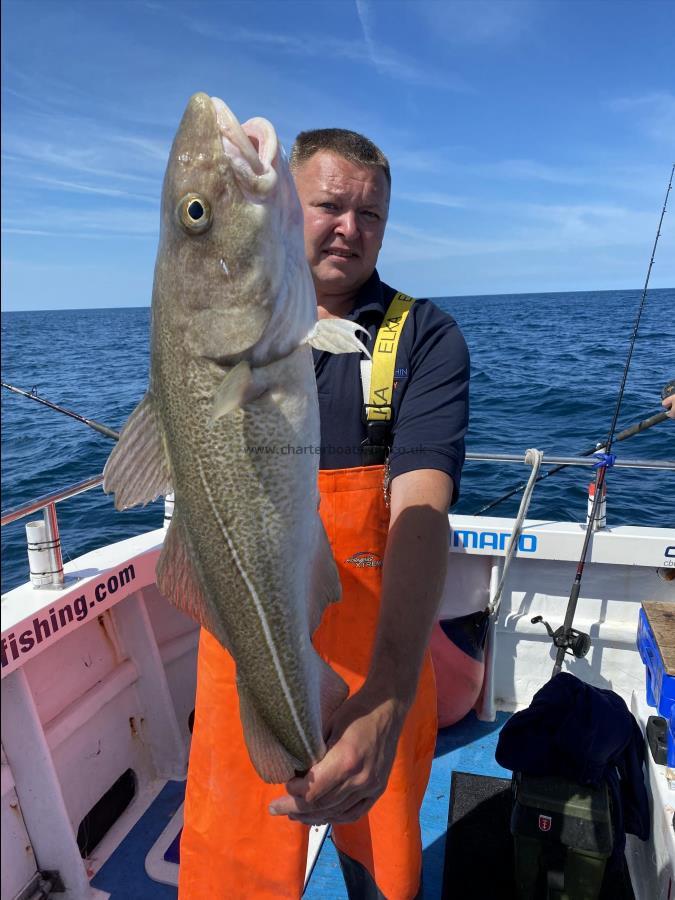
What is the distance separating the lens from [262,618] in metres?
1.71

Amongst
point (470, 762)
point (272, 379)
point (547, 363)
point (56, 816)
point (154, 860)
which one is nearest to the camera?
point (272, 379)

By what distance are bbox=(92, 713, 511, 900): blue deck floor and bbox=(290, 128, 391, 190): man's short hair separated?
346 cm

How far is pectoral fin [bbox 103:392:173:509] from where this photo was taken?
66.6 inches

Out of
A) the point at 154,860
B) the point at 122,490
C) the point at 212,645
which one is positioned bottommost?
the point at 154,860

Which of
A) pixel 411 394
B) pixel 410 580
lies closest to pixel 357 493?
pixel 411 394

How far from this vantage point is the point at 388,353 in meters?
2.37

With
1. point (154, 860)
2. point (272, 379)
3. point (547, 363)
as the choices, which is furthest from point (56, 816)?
point (547, 363)

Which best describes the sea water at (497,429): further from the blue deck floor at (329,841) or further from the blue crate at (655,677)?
the blue crate at (655,677)

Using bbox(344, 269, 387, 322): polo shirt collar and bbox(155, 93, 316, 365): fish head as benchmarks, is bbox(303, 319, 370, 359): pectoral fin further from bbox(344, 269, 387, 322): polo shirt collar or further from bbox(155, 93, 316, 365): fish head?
bbox(344, 269, 387, 322): polo shirt collar

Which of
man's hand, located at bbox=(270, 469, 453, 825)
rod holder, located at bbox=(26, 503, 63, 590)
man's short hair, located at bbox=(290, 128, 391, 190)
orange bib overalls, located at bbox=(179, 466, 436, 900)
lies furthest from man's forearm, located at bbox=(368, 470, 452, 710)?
rod holder, located at bbox=(26, 503, 63, 590)

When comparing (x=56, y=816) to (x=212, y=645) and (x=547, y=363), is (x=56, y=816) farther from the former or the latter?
(x=547, y=363)

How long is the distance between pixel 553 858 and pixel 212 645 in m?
1.91

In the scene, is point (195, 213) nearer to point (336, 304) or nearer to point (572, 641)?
point (336, 304)

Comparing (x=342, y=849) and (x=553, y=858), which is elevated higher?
(x=342, y=849)
